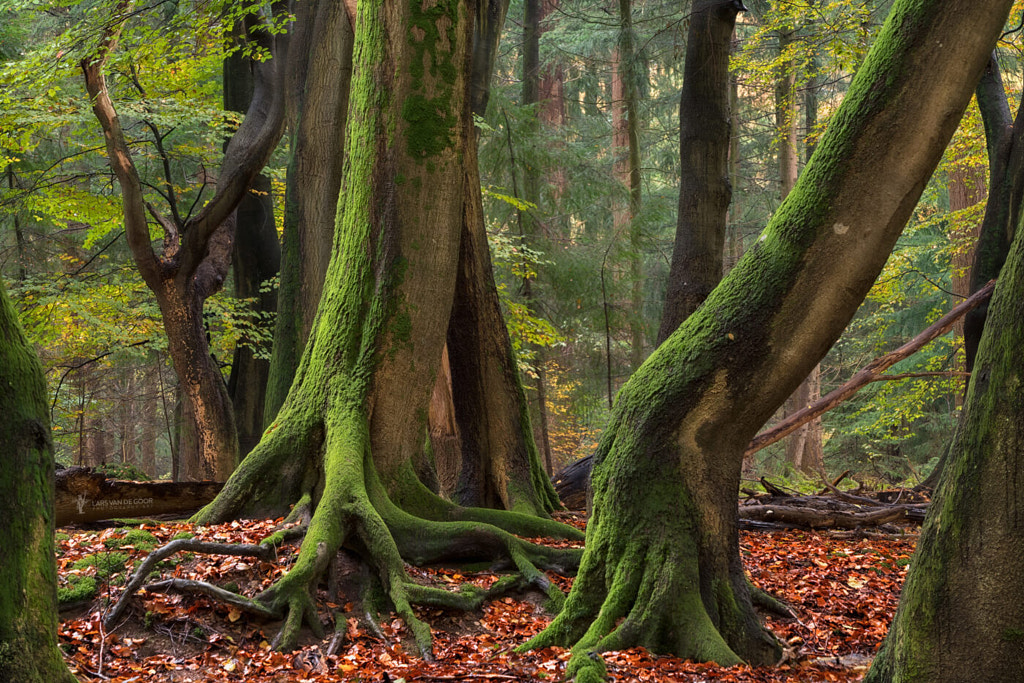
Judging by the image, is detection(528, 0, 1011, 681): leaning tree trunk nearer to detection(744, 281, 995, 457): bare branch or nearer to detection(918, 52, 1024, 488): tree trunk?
detection(744, 281, 995, 457): bare branch

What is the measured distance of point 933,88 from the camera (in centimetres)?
422

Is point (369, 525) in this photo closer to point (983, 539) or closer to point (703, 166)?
point (983, 539)

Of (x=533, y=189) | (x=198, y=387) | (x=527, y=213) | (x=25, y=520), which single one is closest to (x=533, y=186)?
(x=533, y=189)

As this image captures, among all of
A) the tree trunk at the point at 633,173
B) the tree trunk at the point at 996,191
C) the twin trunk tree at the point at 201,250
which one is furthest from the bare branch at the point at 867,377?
the twin trunk tree at the point at 201,250

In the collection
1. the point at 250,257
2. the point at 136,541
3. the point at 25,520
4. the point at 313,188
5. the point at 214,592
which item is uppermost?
the point at 313,188

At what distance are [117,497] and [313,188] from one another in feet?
14.5

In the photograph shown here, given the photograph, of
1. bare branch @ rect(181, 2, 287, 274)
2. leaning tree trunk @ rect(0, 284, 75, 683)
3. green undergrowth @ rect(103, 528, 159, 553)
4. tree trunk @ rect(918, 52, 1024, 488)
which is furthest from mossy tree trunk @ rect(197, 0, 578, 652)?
tree trunk @ rect(918, 52, 1024, 488)

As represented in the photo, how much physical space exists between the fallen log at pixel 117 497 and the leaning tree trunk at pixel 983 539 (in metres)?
6.08

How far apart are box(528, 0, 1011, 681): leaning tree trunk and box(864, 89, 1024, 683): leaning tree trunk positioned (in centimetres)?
115

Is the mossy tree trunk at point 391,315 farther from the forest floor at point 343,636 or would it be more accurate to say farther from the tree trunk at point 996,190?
Answer: the tree trunk at point 996,190

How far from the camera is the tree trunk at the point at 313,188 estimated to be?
9.83 meters

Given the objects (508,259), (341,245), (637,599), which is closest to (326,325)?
(341,245)

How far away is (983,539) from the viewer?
3105 millimetres

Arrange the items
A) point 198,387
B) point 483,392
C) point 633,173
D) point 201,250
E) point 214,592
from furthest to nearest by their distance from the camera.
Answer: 1. point 633,173
2. point 198,387
3. point 201,250
4. point 483,392
5. point 214,592
